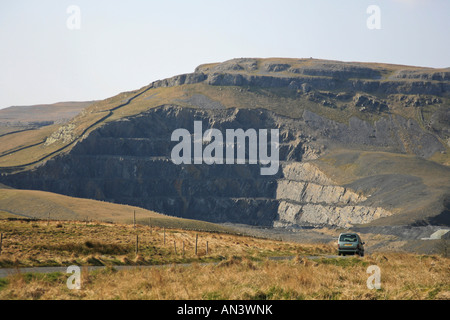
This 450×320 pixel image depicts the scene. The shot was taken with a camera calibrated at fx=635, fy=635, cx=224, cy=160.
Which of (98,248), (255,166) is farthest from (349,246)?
(255,166)

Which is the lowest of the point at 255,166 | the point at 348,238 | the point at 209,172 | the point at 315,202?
the point at 315,202

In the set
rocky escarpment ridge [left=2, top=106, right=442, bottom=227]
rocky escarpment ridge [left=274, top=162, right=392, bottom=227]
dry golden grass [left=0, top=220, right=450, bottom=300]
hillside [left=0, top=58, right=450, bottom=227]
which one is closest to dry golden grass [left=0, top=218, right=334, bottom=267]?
dry golden grass [left=0, top=220, right=450, bottom=300]

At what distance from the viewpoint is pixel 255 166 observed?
587 ft

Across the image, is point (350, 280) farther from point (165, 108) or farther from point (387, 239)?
point (165, 108)

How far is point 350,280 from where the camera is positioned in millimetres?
25766

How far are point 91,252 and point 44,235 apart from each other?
834 centimetres

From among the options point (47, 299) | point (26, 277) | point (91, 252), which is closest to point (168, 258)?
point (91, 252)

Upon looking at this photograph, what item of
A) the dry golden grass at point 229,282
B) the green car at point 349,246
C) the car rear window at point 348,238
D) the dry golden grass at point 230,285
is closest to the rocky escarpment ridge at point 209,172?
the car rear window at point 348,238

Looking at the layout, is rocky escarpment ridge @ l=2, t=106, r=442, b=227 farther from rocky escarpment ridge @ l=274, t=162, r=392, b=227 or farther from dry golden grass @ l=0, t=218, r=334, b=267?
dry golden grass @ l=0, t=218, r=334, b=267

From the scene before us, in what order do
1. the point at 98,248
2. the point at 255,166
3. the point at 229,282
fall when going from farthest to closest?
the point at 255,166 → the point at 98,248 → the point at 229,282

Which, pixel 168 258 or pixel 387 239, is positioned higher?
pixel 168 258

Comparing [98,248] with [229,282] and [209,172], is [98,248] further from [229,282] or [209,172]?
[209,172]

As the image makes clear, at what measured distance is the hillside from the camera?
145500 millimetres

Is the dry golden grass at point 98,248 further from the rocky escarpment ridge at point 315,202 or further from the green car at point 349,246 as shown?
the rocky escarpment ridge at point 315,202
